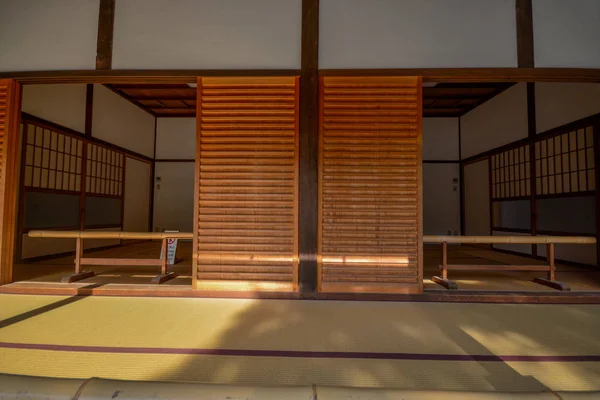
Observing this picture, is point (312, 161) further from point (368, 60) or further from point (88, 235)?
point (88, 235)

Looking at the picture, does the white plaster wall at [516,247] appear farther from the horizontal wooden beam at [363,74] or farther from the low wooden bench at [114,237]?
the low wooden bench at [114,237]

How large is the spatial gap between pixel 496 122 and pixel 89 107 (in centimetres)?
828

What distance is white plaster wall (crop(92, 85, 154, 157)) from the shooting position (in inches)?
236

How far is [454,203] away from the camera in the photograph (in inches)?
310

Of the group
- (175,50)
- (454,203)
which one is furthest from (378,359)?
Answer: (454,203)

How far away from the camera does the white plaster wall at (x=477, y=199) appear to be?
692 cm

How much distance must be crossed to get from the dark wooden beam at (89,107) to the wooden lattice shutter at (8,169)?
2871 millimetres

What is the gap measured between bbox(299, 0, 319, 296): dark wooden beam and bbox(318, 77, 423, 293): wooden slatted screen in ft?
0.22

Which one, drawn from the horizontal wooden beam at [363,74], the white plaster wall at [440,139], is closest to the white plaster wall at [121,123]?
the horizontal wooden beam at [363,74]

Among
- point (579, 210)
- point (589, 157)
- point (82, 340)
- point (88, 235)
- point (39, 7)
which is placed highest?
point (39, 7)

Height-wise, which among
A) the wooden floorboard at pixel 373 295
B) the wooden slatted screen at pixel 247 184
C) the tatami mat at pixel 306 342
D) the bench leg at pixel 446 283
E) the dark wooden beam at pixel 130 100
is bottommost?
the tatami mat at pixel 306 342

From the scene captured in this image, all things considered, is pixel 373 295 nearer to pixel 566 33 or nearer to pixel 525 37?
pixel 525 37

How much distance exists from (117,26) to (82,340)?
2.83 meters

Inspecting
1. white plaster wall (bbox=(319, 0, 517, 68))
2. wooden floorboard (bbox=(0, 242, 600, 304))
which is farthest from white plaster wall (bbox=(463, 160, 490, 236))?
white plaster wall (bbox=(319, 0, 517, 68))
